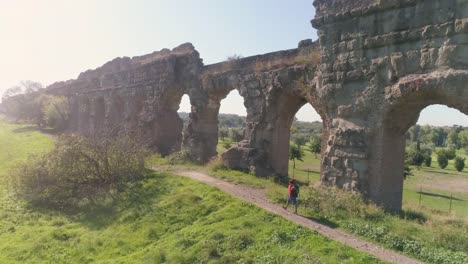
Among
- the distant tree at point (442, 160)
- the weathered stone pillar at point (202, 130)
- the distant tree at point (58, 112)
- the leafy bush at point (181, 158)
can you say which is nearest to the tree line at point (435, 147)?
the distant tree at point (442, 160)

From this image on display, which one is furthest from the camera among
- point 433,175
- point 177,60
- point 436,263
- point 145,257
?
point 433,175

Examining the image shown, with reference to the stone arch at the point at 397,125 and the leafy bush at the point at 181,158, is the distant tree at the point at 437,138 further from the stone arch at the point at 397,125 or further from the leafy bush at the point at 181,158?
the stone arch at the point at 397,125

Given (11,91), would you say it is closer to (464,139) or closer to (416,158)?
(416,158)

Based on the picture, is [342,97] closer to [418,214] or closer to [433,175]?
[418,214]

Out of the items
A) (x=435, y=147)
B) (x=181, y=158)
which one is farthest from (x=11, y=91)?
(x=435, y=147)

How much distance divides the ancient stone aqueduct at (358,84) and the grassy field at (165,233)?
285cm

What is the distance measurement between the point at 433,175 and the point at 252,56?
32.9m

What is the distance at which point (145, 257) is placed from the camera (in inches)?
325

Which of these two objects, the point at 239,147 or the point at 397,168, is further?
the point at 239,147

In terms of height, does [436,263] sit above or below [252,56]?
below

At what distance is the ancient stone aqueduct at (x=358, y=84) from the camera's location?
27.6 feet

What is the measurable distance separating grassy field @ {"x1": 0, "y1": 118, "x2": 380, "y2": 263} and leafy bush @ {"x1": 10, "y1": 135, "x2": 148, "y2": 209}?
0.61m

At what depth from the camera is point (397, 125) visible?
975 cm

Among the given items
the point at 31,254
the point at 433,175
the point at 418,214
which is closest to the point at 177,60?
the point at 31,254
